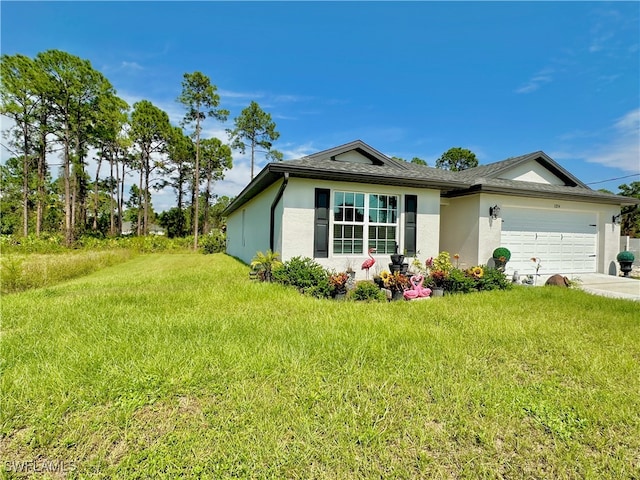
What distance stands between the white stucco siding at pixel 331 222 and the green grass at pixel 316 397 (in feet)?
11.6

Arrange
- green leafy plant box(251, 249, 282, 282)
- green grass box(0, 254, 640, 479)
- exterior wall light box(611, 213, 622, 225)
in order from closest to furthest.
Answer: green grass box(0, 254, 640, 479) → green leafy plant box(251, 249, 282, 282) → exterior wall light box(611, 213, 622, 225)

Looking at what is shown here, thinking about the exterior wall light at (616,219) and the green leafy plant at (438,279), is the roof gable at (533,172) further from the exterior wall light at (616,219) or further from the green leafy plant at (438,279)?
the green leafy plant at (438,279)

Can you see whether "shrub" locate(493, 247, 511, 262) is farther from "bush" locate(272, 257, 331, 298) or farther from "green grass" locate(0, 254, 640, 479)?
"bush" locate(272, 257, 331, 298)

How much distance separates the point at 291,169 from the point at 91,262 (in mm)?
10988

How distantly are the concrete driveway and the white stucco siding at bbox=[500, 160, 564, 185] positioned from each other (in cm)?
364

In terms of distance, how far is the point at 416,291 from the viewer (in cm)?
611

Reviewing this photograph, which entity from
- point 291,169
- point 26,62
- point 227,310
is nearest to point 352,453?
point 227,310

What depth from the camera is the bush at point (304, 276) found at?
6.15 metres

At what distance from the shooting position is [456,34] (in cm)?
832

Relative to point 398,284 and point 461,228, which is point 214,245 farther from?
point 398,284

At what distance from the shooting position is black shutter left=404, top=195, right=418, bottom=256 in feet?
27.7

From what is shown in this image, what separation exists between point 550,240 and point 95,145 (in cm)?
3401

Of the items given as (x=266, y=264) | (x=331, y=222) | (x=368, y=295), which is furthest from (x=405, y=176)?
(x=266, y=264)

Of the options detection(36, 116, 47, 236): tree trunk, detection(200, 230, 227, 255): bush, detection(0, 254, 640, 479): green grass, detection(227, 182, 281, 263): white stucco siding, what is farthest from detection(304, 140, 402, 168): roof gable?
detection(36, 116, 47, 236): tree trunk
